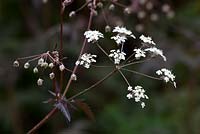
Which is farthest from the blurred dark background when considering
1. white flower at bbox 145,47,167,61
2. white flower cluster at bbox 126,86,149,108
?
white flower cluster at bbox 126,86,149,108

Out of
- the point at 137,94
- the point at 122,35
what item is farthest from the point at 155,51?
the point at 137,94

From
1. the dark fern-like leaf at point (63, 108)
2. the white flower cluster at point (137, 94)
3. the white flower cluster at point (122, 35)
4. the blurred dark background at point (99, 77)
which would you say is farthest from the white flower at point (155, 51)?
the blurred dark background at point (99, 77)

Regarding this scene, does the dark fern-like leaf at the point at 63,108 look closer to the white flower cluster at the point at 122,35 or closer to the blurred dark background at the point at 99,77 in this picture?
the white flower cluster at the point at 122,35

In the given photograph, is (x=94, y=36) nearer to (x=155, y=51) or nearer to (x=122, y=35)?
(x=122, y=35)

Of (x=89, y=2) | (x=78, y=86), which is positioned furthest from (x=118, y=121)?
(x=89, y=2)

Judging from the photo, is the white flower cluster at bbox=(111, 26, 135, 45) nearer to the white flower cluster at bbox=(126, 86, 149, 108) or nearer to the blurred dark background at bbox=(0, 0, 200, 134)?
the white flower cluster at bbox=(126, 86, 149, 108)

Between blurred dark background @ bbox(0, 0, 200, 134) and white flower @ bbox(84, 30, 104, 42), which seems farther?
blurred dark background @ bbox(0, 0, 200, 134)

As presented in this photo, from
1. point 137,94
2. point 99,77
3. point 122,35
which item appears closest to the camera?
point 137,94

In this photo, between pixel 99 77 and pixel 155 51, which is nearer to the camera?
pixel 155 51
